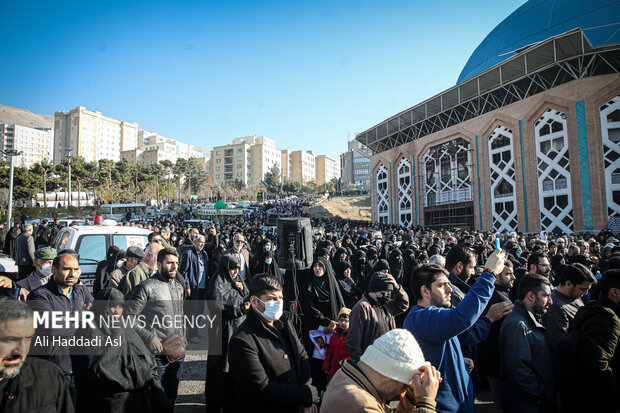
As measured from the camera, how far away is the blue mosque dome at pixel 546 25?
27344mm

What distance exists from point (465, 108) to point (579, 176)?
1159cm

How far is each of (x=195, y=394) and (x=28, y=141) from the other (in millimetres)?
147275

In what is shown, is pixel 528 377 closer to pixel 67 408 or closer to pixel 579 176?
pixel 67 408

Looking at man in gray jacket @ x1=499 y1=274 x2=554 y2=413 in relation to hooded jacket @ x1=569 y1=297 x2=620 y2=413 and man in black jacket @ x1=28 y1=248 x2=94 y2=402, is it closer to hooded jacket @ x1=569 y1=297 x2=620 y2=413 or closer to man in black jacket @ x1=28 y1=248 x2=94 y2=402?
hooded jacket @ x1=569 y1=297 x2=620 y2=413

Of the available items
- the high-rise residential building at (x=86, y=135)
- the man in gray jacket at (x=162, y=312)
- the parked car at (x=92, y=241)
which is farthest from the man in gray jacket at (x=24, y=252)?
the high-rise residential building at (x=86, y=135)

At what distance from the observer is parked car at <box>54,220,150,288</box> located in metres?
6.65

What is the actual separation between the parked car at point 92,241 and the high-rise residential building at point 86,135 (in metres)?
109

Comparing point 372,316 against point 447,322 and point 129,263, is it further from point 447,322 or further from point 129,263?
point 129,263

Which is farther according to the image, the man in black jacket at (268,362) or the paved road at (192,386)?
the paved road at (192,386)

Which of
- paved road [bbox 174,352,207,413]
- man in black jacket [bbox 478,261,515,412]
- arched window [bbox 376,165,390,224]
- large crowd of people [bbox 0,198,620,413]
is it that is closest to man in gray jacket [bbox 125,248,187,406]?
large crowd of people [bbox 0,198,620,413]

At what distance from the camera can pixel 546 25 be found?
30.1 metres

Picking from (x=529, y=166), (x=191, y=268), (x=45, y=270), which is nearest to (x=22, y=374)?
(x=45, y=270)

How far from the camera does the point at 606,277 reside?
307 cm

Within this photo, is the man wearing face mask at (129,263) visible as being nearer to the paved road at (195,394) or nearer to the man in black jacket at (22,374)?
the paved road at (195,394)
